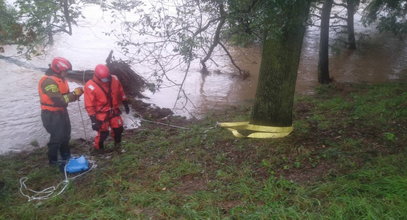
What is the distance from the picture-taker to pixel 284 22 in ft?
15.8

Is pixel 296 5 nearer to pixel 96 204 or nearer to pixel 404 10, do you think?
pixel 96 204

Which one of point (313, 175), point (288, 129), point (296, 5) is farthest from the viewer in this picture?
point (288, 129)

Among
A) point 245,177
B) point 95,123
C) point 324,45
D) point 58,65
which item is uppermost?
point 324,45

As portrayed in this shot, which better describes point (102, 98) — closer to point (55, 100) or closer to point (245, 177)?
point (55, 100)

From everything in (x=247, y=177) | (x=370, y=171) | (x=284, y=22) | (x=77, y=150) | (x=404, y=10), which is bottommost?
(x=77, y=150)

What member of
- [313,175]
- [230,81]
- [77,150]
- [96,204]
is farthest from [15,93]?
[313,175]

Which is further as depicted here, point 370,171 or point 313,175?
point 313,175

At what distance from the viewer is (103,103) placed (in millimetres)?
6074

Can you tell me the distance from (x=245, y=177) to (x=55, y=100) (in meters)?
3.35

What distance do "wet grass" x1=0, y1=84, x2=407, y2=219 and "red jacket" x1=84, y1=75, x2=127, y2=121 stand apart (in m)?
0.82

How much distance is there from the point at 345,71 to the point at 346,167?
1276cm

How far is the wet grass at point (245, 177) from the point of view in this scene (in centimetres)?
362

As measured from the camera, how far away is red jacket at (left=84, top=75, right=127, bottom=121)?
5910 mm

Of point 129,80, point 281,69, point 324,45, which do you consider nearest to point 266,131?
point 281,69
